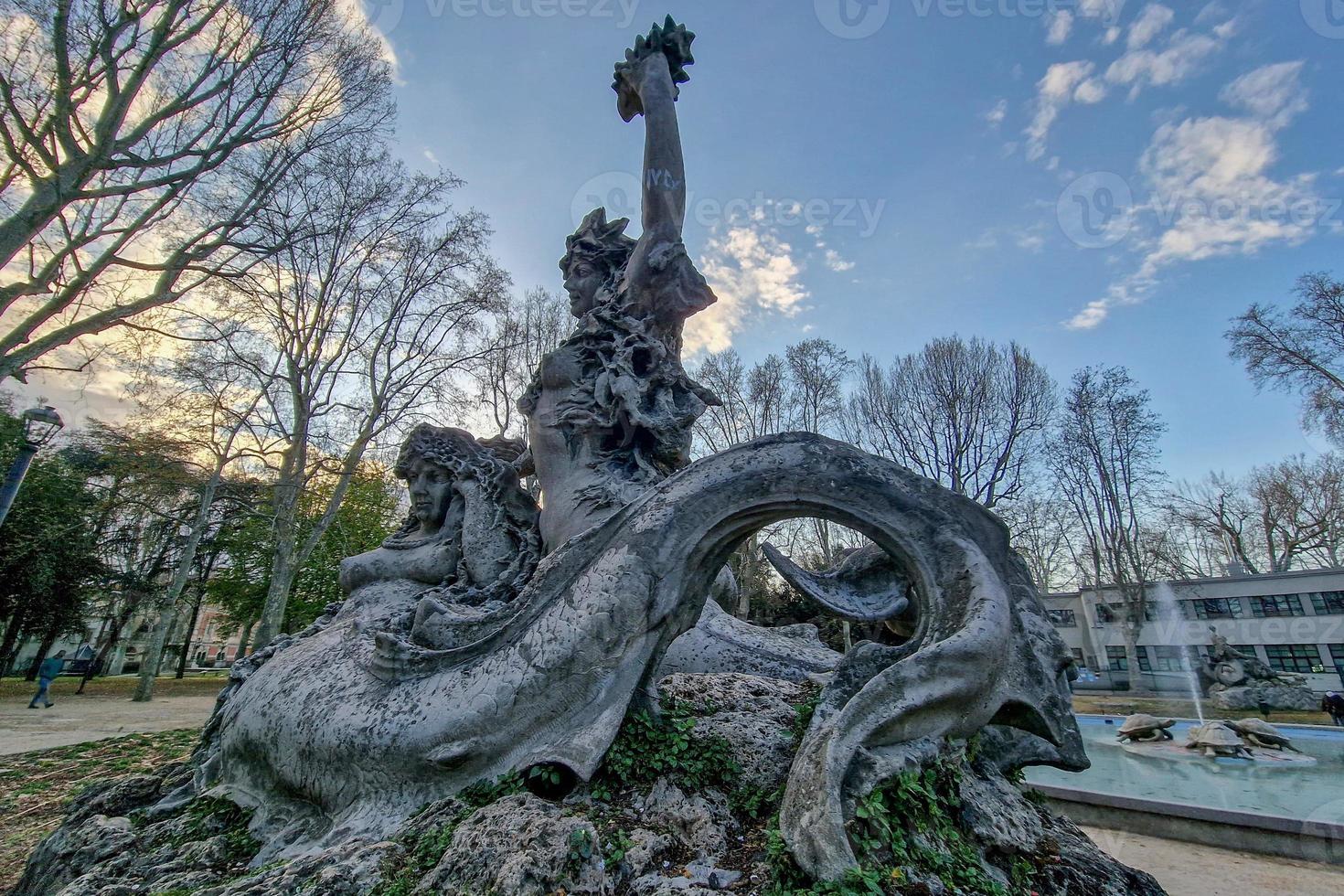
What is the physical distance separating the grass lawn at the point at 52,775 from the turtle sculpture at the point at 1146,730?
37.0ft

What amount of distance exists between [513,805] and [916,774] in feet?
3.58

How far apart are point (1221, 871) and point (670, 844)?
Answer: 4344mm

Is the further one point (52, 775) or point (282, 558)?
point (282, 558)

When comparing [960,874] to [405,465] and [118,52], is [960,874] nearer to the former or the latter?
[405,465]

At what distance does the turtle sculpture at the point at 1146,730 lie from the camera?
901cm

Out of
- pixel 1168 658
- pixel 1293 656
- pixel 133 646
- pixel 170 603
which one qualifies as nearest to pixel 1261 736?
pixel 170 603

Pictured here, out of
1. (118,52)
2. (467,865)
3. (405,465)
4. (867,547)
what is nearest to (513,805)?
(467,865)

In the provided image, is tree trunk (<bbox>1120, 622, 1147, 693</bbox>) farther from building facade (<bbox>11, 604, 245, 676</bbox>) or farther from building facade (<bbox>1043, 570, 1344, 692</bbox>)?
building facade (<bbox>11, 604, 245, 676</bbox>)

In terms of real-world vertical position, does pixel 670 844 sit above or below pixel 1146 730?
above

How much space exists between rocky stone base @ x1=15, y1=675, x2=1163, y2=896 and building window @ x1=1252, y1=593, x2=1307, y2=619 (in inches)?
1241

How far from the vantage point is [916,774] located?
5.26 ft

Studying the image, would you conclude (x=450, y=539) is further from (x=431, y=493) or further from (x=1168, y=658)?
(x=1168, y=658)

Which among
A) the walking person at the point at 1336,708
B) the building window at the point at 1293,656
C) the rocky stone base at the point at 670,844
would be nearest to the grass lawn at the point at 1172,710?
the walking person at the point at 1336,708

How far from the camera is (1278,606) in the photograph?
2406cm
